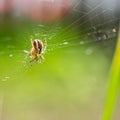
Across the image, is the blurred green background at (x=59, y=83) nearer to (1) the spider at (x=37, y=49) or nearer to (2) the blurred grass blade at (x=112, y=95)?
(1) the spider at (x=37, y=49)

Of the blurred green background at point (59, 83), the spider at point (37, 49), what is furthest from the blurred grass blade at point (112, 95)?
the blurred green background at point (59, 83)

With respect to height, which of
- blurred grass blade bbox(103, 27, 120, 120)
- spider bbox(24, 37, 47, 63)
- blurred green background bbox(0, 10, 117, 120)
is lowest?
blurred grass blade bbox(103, 27, 120, 120)

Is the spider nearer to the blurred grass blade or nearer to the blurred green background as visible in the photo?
the blurred grass blade

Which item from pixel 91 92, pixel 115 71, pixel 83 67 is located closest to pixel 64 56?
pixel 83 67

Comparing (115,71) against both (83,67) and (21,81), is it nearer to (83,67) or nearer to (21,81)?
(21,81)

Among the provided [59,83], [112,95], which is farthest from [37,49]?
[59,83]

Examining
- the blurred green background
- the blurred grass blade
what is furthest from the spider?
the blurred green background

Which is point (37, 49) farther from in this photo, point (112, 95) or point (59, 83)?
point (59, 83)

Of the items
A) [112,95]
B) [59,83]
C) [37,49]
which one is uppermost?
[59,83]
